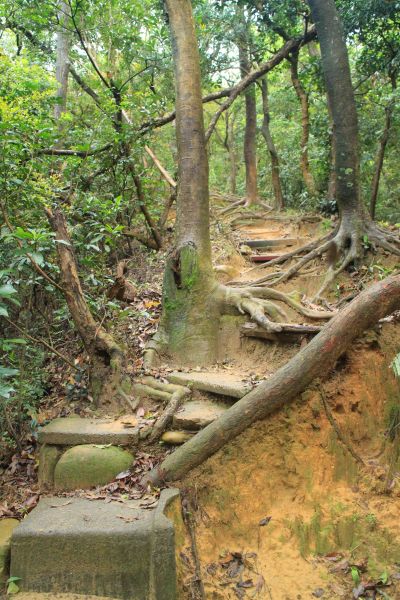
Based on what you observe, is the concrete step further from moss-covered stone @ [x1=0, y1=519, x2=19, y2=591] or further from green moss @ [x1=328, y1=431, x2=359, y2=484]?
green moss @ [x1=328, y1=431, x2=359, y2=484]

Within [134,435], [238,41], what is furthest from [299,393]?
[238,41]

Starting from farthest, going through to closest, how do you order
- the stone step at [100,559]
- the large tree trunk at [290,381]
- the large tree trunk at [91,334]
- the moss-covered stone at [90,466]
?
the large tree trunk at [91,334] < the moss-covered stone at [90,466] < the large tree trunk at [290,381] < the stone step at [100,559]

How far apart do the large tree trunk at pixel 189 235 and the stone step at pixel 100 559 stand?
2.21 metres

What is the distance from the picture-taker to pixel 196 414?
13.3ft

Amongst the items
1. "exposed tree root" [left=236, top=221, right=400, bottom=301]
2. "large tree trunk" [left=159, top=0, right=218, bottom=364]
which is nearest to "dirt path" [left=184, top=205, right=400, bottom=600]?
"large tree trunk" [left=159, top=0, right=218, bottom=364]

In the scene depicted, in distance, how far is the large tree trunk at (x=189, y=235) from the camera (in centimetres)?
521

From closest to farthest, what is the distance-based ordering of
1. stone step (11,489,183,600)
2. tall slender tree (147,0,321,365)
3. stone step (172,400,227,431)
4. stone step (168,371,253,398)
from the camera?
stone step (11,489,183,600), stone step (172,400,227,431), stone step (168,371,253,398), tall slender tree (147,0,321,365)

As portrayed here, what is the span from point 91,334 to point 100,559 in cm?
210

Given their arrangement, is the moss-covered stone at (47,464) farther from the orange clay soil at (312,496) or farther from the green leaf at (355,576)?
the green leaf at (355,576)

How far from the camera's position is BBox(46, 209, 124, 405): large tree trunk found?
4.42 meters

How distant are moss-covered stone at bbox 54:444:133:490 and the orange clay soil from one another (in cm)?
59

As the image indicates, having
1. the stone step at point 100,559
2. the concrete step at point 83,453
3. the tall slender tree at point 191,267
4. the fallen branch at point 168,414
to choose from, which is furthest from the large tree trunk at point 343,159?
the stone step at point 100,559

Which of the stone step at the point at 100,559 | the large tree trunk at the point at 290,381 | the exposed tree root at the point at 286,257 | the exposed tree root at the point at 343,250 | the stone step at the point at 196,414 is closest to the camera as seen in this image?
the stone step at the point at 100,559

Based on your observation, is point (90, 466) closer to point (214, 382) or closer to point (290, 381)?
point (214, 382)
